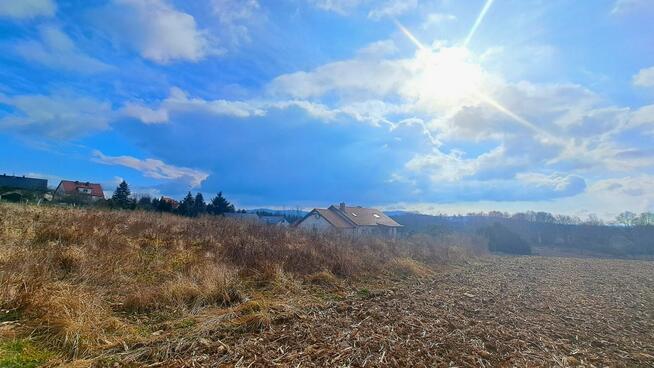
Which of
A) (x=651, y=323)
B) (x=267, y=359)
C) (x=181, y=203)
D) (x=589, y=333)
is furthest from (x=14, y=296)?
(x=181, y=203)

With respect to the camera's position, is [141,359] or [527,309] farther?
[527,309]

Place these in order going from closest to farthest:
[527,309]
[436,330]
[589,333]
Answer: [436,330], [589,333], [527,309]

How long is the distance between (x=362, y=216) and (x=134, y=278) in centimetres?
4320

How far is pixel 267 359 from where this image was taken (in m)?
4.01

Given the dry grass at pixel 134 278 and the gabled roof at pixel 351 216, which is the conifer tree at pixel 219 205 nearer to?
the gabled roof at pixel 351 216

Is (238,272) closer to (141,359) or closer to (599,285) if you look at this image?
(141,359)

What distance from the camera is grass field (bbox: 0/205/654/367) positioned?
415cm

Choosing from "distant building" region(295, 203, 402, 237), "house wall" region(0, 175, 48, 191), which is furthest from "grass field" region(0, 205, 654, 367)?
"house wall" region(0, 175, 48, 191)

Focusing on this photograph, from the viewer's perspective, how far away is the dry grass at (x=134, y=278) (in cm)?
448

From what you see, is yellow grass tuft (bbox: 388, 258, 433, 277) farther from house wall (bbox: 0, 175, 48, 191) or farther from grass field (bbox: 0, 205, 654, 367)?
house wall (bbox: 0, 175, 48, 191)

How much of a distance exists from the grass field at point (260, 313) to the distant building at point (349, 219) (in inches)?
1267

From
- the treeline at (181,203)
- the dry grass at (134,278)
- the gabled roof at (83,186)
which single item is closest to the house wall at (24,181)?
the gabled roof at (83,186)

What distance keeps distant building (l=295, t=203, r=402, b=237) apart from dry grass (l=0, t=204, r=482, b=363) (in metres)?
30.4

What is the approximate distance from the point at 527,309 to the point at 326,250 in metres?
6.82
